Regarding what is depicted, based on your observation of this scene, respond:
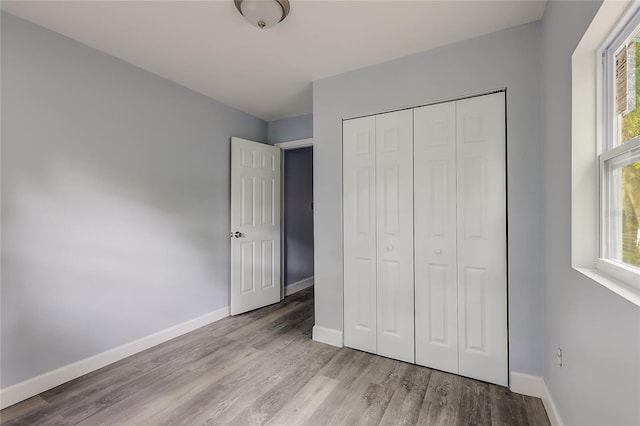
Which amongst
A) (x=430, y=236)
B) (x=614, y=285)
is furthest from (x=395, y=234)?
(x=614, y=285)

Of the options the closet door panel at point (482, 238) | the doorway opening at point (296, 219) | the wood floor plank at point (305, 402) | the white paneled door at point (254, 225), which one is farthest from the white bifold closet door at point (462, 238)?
the doorway opening at point (296, 219)

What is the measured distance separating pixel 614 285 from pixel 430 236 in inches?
45.8

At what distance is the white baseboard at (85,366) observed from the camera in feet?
5.84

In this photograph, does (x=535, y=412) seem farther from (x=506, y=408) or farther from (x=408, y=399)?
(x=408, y=399)

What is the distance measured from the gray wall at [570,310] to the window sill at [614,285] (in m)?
0.02

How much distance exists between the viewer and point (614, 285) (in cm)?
103

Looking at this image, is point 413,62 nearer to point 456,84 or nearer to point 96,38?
point 456,84

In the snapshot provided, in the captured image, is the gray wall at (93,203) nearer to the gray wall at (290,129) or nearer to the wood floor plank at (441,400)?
the gray wall at (290,129)

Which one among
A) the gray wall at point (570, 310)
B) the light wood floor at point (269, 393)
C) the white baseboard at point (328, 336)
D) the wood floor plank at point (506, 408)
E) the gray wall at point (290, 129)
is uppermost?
the gray wall at point (290, 129)

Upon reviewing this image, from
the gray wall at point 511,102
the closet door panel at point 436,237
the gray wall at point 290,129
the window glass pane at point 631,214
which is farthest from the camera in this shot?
the gray wall at point 290,129

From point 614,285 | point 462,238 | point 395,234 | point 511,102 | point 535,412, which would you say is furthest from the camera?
point 395,234

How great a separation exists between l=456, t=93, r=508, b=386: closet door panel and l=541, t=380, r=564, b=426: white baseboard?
0.72 feet

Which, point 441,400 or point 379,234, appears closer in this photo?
point 441,400

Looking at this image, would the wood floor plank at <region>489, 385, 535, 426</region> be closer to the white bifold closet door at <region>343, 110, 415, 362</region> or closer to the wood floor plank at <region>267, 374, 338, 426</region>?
the white bifold closet door at <region>343, 110, 415, 362</region>
